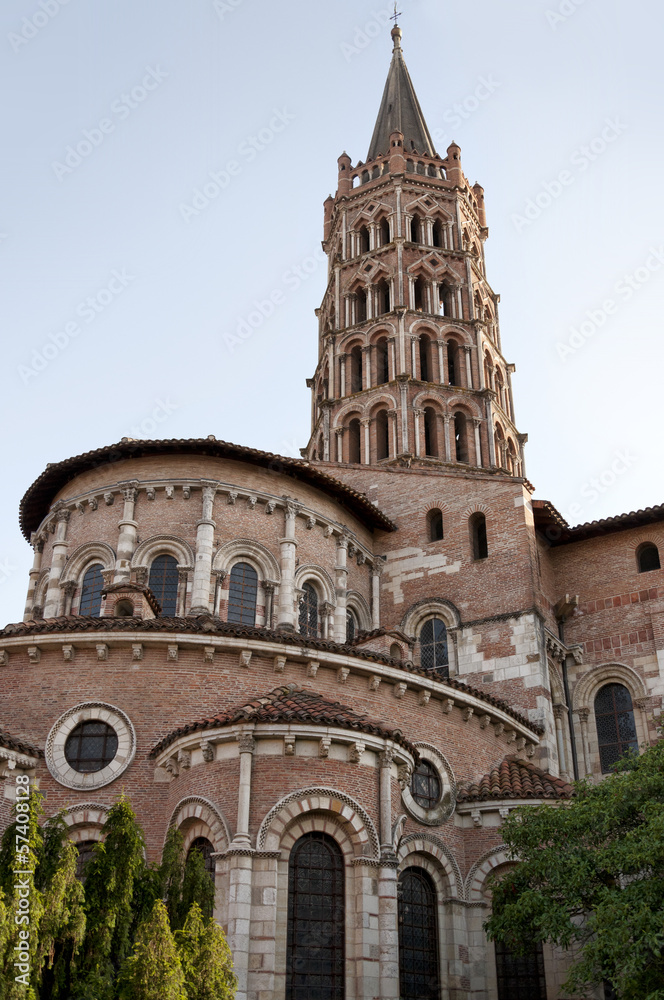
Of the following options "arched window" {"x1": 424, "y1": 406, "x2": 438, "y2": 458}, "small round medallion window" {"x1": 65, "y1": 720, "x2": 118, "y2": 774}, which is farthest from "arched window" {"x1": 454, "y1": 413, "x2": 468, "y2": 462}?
"small round medallion window" {"x1": 65, "y1": 720, "x2": 118, "y2": 774}

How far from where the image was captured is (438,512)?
2875cm

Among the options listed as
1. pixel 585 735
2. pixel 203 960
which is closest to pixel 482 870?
pixel 585 735

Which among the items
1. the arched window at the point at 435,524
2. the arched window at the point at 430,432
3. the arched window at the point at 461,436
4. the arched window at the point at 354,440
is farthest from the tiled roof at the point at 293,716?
the arched window at the point at 461,436

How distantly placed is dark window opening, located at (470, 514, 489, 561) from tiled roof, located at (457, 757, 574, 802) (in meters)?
6.85

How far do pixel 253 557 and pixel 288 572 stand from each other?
37.3 inches

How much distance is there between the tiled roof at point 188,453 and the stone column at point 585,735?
284 inches

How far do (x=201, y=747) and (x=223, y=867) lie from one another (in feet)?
6.80

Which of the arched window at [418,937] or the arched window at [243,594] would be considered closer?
the arched window at [418,937]

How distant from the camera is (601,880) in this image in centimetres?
1585

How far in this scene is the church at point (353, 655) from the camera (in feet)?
55.2

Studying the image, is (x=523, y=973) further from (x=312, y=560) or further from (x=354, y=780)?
(x=312, y=560)

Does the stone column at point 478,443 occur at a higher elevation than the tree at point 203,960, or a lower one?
higher

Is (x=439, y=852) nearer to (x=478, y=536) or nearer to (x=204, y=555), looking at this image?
(x=204, y=555)

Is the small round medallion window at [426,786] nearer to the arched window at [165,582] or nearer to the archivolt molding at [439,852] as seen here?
the archivolt molding at [439,852]
